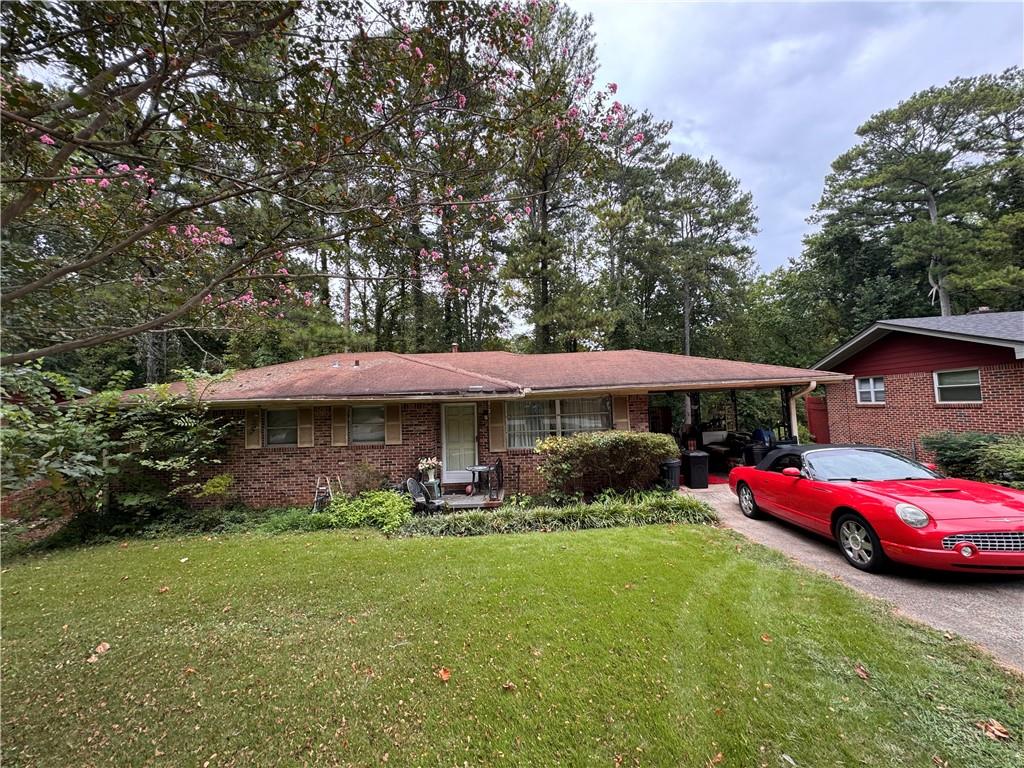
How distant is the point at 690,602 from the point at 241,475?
8884 mm

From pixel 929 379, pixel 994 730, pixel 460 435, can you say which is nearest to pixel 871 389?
pixel 929 379

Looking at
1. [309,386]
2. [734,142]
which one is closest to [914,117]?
[734,142]

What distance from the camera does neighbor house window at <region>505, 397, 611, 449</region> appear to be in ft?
29.9

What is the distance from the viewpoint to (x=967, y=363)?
33.4 feet

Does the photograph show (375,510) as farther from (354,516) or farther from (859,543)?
(859,543)

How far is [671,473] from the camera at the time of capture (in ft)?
26.3

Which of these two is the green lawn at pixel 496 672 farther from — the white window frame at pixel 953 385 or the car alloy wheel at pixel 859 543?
the white window frame at pixel 953 385

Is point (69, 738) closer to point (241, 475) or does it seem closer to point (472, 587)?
point (472, 587)

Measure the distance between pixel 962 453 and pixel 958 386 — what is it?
12.7ft

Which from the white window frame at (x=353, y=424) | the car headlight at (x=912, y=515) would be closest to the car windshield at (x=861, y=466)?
the car headlight at (x=912, y=515)

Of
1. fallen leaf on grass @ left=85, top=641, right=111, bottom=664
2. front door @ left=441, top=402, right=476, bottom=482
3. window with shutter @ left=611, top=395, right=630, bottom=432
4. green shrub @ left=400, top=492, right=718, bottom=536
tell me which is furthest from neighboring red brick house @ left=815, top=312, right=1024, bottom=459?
fallen leaf on grass @ left=85, top=641, right=111, bottom=664

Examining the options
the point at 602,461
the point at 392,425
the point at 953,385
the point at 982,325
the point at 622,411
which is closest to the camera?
the point at 602,461

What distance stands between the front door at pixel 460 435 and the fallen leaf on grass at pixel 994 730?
760cm

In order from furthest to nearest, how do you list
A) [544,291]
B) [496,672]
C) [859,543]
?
[544,291] < [859,543] < [496,672]
